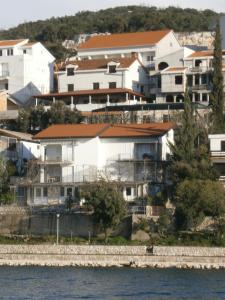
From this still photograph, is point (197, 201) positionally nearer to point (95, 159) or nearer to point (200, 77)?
point (95, 159)

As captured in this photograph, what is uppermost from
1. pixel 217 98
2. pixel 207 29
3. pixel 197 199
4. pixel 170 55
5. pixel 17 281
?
pixel 207 29

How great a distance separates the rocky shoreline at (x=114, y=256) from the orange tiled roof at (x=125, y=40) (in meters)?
45.2

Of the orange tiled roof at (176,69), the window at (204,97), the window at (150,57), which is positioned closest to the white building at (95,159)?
the window at (204,97)

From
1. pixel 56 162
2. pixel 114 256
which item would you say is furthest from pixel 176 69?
pixel 114 256

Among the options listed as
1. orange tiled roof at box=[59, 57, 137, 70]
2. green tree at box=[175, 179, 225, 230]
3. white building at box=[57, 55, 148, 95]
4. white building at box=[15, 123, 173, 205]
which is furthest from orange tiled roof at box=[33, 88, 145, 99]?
green tree at box=[175, 179, 225, 230]

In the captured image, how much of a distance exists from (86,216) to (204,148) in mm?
9485

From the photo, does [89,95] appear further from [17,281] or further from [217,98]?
[17,281]

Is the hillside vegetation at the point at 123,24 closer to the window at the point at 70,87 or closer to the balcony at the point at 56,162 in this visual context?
the window at the point at 70,87

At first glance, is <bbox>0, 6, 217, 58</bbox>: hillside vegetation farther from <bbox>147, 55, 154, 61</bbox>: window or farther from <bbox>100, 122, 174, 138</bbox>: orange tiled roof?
<bbox>100, 122, 174, 138</bbox>: orange tiled roof

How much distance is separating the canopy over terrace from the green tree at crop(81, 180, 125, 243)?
2730cm

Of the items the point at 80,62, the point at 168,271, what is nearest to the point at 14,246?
the point at 168,271

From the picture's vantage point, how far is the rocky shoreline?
58438 mm

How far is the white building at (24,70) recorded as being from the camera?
9894cm

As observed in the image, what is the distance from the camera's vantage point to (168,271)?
56594mm
